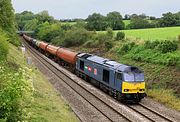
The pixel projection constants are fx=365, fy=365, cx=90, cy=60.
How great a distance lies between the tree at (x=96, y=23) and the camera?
109456 mm

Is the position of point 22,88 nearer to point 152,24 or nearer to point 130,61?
point 130,61

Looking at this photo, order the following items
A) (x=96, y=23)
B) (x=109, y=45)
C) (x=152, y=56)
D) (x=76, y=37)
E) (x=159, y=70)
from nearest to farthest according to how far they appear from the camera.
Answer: (x=159, y=70)
(x=152, y=56)
(x=109, y=45)
(x=76, y=37)
(x=96, y=23)

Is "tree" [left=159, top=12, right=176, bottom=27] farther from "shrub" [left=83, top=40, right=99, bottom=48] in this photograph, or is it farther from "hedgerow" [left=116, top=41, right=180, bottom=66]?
"hedgerow" [left=116, top=41, right=180, bottom=66]

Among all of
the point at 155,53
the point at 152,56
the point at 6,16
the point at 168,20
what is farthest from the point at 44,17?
the point at 152,56

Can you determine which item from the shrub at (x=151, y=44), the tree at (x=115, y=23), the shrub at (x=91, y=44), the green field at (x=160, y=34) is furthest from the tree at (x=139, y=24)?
the shrub at (x=151, y=44)

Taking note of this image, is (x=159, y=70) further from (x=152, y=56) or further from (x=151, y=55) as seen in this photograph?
(x=151, y=55)

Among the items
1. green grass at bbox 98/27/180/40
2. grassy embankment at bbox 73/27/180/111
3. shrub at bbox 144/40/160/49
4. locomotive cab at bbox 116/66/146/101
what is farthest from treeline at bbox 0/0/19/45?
locomotive cab at bbox 116/66/146/101

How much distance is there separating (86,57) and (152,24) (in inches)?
2839

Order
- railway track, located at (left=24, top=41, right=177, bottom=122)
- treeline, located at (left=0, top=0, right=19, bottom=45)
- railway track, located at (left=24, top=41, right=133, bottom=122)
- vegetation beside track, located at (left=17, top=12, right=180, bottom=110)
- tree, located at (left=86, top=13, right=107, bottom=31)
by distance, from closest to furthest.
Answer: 1. railway track, located at (left=24, top=41, right=177, bottom=122)
2. railway track, located at (left=24, top=41, right=133, bottom=122)
3. vegetation beside track, located at (left=17, top=12, right=180, bottom=110)
4. treeline, located at (left=0, top=0, right=19, bottom=45)
5. tree, located at (left=86, top=13, right=107, bottom=31)

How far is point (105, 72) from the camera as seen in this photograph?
3047 centimetres

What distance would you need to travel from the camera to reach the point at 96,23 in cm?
11206

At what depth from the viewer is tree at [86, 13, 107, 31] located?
359 ft

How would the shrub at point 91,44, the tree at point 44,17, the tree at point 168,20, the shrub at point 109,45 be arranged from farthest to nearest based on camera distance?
the tree at point 44,17, the tree at point 168,20, the shrub at point 91,44, the shrub at point 109,45

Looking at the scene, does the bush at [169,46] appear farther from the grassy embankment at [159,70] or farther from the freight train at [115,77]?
the freight train at [115,77]
